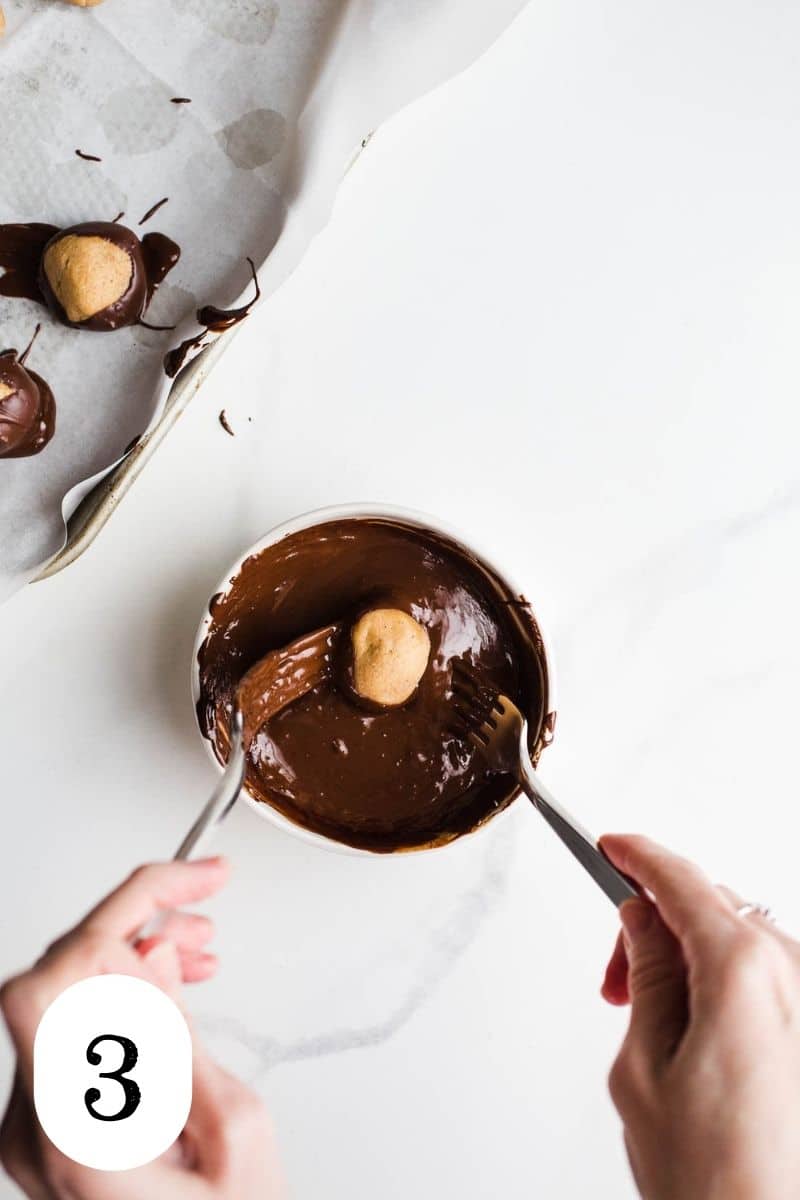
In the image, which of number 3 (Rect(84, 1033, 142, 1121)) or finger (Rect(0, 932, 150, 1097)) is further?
number 3 (Rect(84, 1033, 142, 1121))

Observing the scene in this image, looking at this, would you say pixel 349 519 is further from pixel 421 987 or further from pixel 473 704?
pixel 421 987

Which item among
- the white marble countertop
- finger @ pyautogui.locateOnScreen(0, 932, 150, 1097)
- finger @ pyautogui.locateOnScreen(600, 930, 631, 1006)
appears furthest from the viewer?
the white marble countertop

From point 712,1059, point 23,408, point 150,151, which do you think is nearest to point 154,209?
point 150,151

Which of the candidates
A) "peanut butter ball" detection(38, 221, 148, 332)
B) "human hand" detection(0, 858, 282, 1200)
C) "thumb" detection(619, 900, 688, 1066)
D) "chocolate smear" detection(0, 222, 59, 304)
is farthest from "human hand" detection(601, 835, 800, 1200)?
"chocolate smear" detection(0, 222, 59, 304)

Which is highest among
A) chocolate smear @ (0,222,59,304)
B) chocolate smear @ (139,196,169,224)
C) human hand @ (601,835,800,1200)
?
chocolate smear @ (0,222,59,304)

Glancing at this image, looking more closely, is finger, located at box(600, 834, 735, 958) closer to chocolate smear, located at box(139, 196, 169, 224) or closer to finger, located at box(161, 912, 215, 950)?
finger, located at box(161, 912, 215, 950)

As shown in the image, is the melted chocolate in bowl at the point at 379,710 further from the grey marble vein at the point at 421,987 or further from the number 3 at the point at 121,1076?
the number 3 at the point at 121,1076
